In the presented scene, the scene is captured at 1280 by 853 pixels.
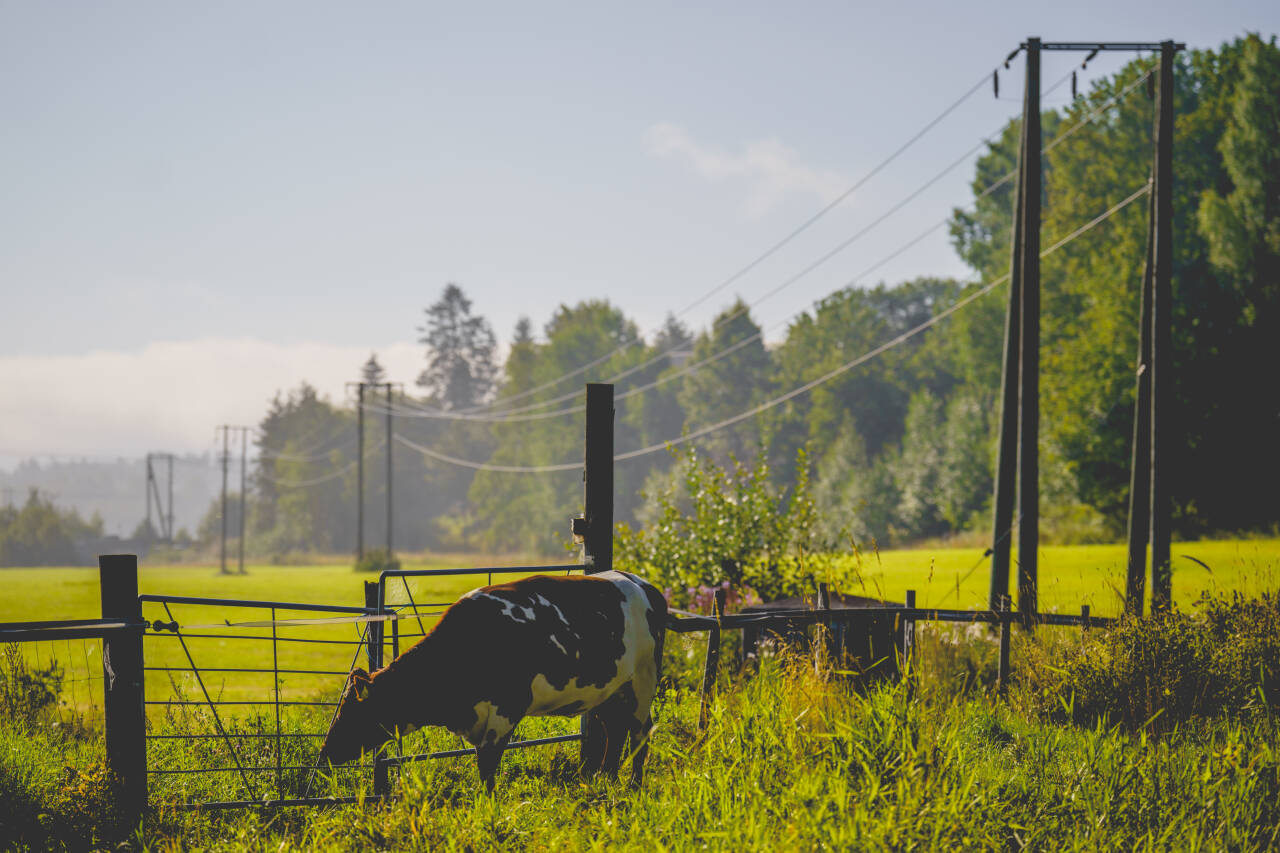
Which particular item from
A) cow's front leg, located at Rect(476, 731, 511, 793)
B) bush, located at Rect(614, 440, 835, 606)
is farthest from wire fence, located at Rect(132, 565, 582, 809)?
bush, located at Rect(614, 440, 835, 606)

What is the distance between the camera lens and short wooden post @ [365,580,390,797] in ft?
23.0

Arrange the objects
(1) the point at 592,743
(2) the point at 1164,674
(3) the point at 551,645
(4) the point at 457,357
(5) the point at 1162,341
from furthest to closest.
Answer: (4) the point at 457,357, (5) the point at 1162,341, (2) the point at 1164,674, (1) the point at 592,743, (3) the point at 551,645

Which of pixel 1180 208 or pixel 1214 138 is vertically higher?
pixel 1214 138

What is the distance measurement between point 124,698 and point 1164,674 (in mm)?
8372

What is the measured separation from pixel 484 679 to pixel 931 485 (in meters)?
60.3

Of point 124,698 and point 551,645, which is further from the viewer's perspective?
point 124,698

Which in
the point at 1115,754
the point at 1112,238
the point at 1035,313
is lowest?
the point at 1115,754

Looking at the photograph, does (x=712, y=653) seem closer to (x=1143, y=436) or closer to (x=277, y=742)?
(x=277, y=742)

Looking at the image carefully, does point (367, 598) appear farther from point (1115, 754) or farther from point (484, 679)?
point (1115, 754)

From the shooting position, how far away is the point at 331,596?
46.6 meters

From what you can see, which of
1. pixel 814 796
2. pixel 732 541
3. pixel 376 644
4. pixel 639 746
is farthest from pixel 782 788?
pixel 732 541

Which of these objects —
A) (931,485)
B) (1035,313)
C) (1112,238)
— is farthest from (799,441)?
(1035,313)

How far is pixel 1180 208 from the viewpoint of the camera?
1873 inches

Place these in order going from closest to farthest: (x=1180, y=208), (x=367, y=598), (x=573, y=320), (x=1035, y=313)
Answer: (x=367, y=598), (x=1035, y=313), (x=1180, y=208), (x=573, y=320)
